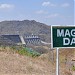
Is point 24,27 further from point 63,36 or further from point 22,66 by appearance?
point 63,36

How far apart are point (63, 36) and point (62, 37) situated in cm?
2

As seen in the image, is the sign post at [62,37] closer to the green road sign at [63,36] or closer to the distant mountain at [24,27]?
the green road sign at [63,36]

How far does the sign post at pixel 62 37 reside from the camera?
4348 mm

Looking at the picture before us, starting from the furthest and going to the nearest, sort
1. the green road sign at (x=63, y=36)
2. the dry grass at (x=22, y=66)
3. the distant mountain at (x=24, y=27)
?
the distant mountain at (x=24, y=27) → the dry grass at (x=22, y=66) → the green road sign at (x=63, y=36)

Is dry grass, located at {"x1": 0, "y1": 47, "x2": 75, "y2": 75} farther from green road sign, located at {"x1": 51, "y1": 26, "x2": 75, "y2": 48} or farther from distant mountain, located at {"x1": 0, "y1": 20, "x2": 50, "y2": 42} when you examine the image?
distant mountain, located at {"x1": 0, "y1": 20, "x2": 50, "y2": 42}

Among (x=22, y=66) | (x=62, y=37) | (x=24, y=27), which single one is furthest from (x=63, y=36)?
(x=24, y=27)

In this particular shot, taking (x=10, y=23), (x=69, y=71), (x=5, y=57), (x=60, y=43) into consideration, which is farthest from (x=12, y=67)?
(x=10, y=23)

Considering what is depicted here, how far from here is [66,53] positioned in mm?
19344

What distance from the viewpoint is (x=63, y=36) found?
14.4 ft

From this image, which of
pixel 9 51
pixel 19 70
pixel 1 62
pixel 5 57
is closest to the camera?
pixel 19 70

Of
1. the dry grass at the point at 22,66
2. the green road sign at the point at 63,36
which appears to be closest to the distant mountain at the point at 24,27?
the dry grass at the point at 22,66

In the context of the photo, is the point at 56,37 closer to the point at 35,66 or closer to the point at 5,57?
the point at 35,66

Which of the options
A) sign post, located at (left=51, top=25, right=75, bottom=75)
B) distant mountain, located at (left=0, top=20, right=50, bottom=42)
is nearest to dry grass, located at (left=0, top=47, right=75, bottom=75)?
sign post, located at (left=51, top=25, right=75, bottom=75)

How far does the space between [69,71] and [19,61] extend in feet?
7.32
